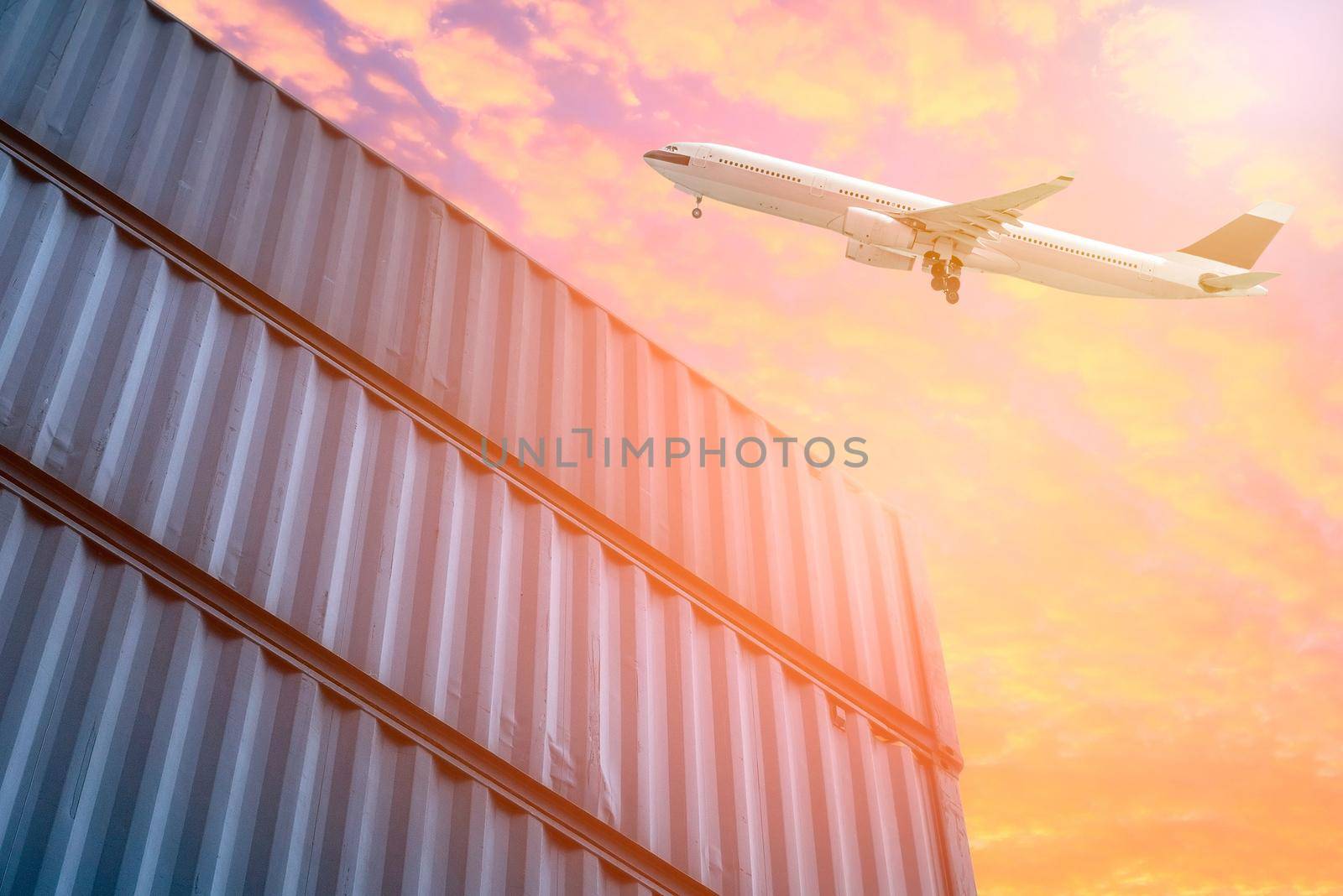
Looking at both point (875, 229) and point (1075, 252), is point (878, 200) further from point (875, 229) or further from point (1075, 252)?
point (1075, 252)

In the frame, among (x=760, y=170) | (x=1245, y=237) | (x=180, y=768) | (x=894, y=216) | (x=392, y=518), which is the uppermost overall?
(x=1245, y=237)

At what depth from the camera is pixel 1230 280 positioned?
42.9 m

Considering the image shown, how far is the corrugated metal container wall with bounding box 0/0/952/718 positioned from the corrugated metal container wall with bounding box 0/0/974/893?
0.04 m

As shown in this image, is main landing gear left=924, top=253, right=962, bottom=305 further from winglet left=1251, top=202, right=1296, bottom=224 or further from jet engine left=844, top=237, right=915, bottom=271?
winglet left=1251, top=202, right=1296, bottom=224

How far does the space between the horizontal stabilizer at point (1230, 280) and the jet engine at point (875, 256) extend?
1429 cm

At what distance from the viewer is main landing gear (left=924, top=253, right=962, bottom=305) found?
36469 mm

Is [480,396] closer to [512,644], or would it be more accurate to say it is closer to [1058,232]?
[512,644]

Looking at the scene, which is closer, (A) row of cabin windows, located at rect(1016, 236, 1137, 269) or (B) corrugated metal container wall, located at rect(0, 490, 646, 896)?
(B) corrugated metal container wall, located at rect(0, 490, 646, 896)

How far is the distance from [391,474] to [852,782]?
7.10m

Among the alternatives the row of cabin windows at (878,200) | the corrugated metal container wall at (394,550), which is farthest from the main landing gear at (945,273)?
the corrugated metal container wall at (394,550)

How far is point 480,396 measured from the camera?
12.1 meters

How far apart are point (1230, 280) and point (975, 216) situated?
14012mm

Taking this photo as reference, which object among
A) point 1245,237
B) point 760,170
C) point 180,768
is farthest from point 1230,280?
point 180,768

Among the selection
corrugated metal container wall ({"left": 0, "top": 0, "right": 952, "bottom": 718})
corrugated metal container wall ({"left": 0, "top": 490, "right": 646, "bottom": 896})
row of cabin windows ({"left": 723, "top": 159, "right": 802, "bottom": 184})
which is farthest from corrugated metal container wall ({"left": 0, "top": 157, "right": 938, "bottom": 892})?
row of cabin windows ({"left": 723, "top": 159, "right": 802, "bottom": 184})
